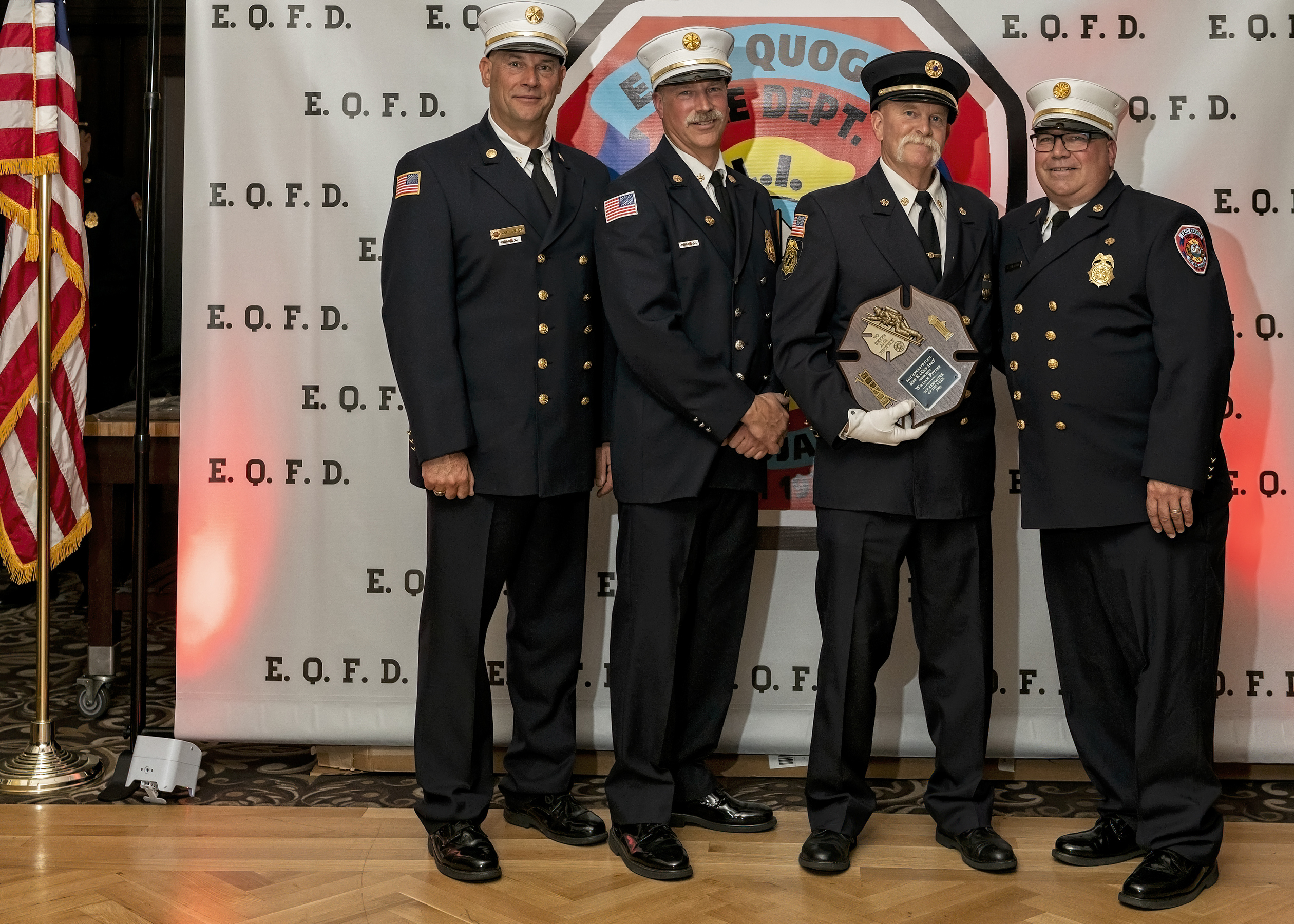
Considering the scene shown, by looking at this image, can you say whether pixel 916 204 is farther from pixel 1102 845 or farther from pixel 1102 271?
pixel 1102 845

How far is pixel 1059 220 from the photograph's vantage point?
274 centimetres

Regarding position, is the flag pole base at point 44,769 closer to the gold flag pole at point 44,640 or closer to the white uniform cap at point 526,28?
the gold flag pole at point 44,640

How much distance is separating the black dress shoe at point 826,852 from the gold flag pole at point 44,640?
5.91ft

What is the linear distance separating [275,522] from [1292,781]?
2702mm

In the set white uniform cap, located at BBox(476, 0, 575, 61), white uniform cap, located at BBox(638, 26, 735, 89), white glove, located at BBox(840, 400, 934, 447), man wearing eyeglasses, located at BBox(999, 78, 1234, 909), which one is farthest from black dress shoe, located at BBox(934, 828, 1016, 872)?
white uniform cap, located at BBox(476, 0, 575, 61)

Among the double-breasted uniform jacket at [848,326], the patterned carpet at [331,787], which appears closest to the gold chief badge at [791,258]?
the double-breasted uniform jacket at [848,326]

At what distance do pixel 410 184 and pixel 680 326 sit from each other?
65 centimetres

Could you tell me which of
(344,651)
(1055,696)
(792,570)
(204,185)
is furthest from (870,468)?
(204,185)

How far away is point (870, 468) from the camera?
269 cm

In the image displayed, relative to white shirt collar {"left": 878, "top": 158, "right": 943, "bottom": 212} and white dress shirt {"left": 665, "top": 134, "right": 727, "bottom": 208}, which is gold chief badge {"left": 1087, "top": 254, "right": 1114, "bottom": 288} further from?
white dress shirt {"left": 665, "top": 134, "right": 727, "bottom": 208}

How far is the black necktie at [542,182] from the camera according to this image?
280 centimetres

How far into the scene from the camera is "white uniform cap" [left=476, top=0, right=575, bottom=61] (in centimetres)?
276

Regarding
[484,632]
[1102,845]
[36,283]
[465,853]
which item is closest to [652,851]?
[465,853]

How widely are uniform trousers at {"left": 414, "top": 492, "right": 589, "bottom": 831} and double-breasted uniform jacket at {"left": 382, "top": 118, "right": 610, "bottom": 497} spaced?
0.10 meters
